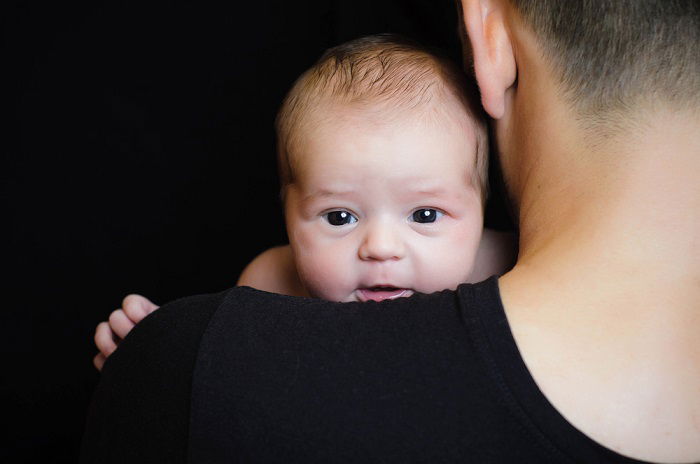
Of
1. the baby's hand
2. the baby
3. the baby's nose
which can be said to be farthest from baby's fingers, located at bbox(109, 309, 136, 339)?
the baby's nose

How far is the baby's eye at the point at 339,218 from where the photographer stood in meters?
1.27

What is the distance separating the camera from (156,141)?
1826mm

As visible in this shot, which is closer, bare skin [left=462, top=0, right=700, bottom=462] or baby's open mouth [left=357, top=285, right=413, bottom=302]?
bare skin [left=462, top=0, right=700, bottom=462]

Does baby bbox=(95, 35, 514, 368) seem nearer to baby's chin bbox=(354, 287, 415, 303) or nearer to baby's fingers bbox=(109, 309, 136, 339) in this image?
baby's chin bbox=(354, 287, 415, 303)

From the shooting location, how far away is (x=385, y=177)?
1.21m

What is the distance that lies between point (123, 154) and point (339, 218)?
744 millimetres

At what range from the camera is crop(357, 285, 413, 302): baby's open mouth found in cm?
126

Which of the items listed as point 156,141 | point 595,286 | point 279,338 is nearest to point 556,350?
point 595,286

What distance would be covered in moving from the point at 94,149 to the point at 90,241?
21 centimetres

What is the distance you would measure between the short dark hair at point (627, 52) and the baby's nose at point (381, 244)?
35 centimetres

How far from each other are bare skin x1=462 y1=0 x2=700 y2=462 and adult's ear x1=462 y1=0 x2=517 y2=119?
9cm

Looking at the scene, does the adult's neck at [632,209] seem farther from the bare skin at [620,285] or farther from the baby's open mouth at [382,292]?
the baby's open mouth at [382,292]

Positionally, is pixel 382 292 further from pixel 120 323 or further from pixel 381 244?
pixel 120 323

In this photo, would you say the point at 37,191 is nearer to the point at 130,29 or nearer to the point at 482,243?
the point at 130,29
